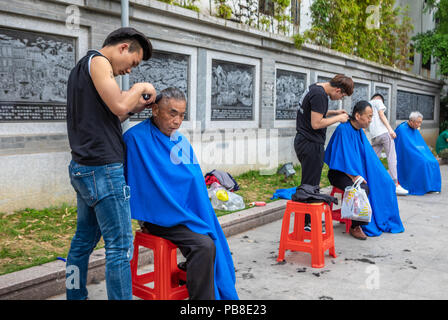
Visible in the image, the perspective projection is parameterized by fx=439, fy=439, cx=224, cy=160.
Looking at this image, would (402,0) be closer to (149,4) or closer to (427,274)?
(149,4)

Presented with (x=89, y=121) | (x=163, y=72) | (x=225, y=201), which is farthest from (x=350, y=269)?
(x=163, y=72)

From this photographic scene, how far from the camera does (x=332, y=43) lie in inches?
504

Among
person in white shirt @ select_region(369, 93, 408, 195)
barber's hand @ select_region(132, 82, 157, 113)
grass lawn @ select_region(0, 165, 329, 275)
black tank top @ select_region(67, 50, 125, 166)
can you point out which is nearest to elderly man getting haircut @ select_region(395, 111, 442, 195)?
person in white shirt @ select_region(369, 93, 408, 195)

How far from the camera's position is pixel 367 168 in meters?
5.43

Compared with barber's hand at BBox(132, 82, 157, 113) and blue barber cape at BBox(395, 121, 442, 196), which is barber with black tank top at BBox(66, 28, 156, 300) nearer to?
barber's hand at BBox(132, 82, 157, 113)

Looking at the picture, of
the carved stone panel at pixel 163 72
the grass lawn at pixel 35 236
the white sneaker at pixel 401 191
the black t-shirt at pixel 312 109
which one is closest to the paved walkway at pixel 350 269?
the grass lawn at pixel 35 236

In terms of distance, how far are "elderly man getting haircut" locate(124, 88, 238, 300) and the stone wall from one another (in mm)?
2911

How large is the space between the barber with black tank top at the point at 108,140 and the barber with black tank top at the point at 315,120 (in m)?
2.59

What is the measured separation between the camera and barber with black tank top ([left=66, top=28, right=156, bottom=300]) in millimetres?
2527

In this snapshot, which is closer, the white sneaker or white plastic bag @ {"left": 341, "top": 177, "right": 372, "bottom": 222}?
white plastic bag @ {"left": 341, "top": 177, "right": 372, "bottom": 222}

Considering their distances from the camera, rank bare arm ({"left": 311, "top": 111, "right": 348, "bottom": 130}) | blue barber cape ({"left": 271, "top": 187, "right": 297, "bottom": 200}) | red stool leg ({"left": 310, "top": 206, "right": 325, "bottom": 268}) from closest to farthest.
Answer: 1. red stool leg ({"left": 310, "top": 206, "right": 325, "bottom": 268})
2. bare arm ({"left": 311, "top": 111, "right": 348, "bottom": 130})
3. blue barber cape ({"left": 271, "top": 187, "right": 297, "bottom": 200})

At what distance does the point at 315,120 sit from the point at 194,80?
359cm
